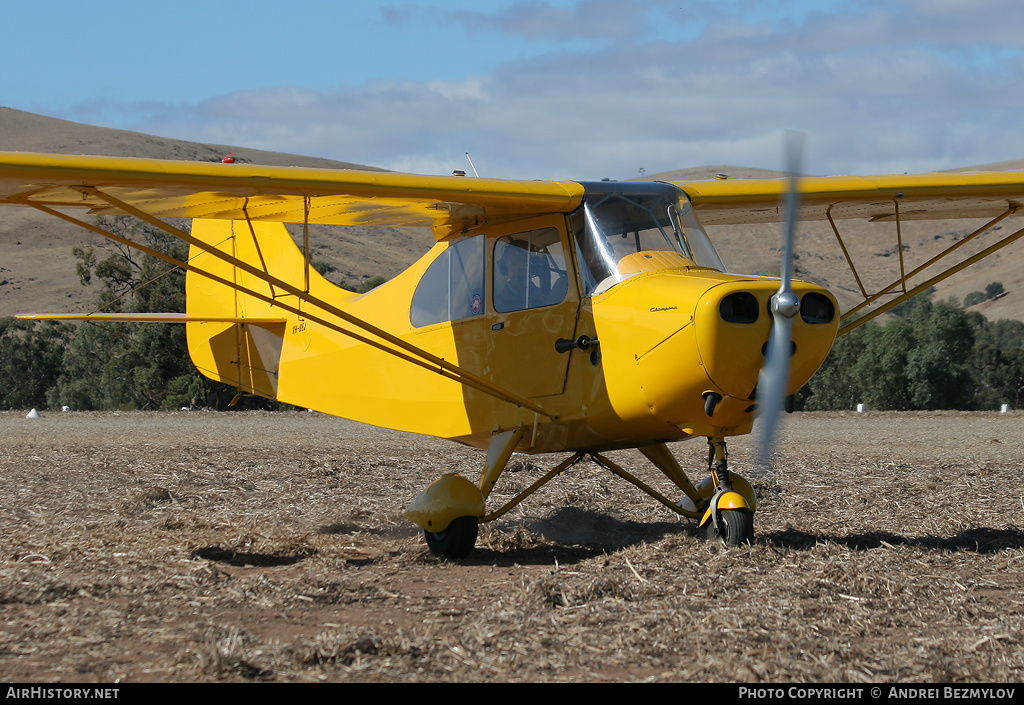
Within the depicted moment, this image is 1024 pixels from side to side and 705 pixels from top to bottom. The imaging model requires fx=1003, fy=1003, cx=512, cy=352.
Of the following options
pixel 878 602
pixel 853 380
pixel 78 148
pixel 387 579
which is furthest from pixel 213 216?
pixel 78 148

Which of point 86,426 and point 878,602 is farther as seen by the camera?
point 86,426

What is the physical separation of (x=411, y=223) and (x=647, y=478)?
487 centimetres

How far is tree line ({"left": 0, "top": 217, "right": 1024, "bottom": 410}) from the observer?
4078cm

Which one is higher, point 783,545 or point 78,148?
point 78,148

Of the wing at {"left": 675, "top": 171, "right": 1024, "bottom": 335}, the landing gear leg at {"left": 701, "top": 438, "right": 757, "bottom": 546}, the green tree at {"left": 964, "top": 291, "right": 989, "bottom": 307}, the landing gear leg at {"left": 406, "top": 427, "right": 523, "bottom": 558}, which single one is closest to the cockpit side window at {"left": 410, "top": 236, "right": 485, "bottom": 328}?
the landing gear leg at {"left": 406, "top": 427, "right": 523, "bottom": 558}

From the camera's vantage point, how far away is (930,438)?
57.5 feet

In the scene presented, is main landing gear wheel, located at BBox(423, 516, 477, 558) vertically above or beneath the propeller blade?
beneath

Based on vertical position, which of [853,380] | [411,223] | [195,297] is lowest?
[853,380]

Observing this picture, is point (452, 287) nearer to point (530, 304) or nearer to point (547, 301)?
point (530, 304)

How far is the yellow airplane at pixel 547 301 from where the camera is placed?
22.5ft

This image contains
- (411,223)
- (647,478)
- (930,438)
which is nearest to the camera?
(411,223)

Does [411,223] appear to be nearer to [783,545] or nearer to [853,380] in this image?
[783,545]

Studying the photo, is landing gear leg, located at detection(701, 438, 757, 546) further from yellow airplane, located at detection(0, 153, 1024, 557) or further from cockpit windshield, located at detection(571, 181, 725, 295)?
cockpit windshield, located at detection(571, 181, 725, 295)

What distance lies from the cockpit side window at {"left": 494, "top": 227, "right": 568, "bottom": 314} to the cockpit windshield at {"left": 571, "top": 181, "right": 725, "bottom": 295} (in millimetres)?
238
